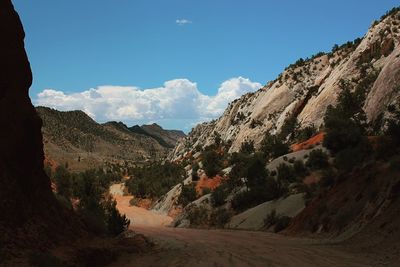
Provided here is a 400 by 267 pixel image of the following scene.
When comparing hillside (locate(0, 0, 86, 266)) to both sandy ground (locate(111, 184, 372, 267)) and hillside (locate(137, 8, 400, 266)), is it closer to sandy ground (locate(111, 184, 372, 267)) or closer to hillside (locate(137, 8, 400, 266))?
sandy ground (locate(111, 184, 372, 267))

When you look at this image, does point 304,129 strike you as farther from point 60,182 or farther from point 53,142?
point 53,142

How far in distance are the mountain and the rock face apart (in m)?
86.7

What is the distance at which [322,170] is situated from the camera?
35.3 m

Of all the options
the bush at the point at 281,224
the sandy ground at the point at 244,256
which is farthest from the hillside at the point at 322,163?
the sandy ground at the point at 244,256

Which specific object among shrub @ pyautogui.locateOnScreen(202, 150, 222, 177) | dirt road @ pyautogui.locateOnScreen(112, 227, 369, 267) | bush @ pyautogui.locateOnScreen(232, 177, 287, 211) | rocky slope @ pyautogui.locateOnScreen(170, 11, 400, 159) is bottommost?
dirt road @ pyautogui.locateOnScreen(112, 227, 369, 267)

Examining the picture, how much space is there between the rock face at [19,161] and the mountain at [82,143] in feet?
284

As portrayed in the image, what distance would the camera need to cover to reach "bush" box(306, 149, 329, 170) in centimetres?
3616

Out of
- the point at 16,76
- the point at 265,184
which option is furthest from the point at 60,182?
the point at 16,76

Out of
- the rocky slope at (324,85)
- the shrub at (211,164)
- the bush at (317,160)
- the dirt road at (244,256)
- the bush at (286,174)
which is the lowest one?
the dirt road at (244,256)

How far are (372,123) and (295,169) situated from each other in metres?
8.62

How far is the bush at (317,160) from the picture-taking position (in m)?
36.2

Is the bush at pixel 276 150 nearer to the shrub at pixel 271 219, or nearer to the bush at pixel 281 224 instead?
the shrub at pixel 271 219

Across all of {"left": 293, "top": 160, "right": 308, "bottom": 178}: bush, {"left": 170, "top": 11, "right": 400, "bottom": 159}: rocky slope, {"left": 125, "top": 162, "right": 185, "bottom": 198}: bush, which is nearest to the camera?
{"left": 293, "top": 160, "right": 308, "bottom": 178}: bush

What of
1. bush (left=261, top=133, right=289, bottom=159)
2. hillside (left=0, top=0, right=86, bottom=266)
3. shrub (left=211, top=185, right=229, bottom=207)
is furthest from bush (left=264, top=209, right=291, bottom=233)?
bush (left=261, top=133, right=289, bottom=159)
